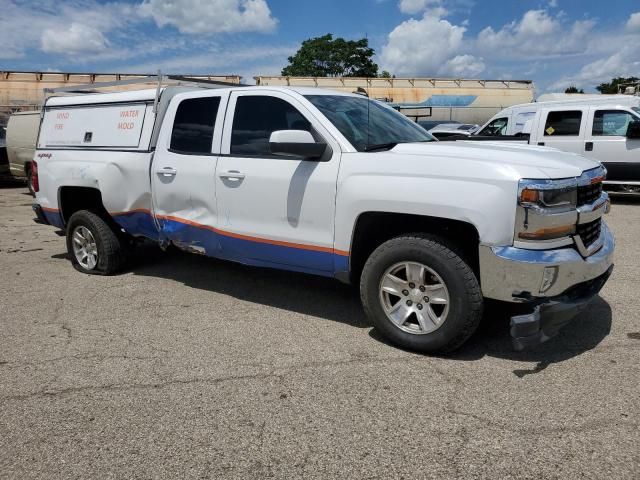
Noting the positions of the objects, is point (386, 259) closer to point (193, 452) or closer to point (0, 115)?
point (193, 452)

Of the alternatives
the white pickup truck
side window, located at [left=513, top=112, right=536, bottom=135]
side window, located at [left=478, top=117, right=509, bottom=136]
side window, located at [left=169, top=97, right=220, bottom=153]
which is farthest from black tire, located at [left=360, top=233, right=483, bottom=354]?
side window, located at [left=478, top=117, right=509, bottom=136]

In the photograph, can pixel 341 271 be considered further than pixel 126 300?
No

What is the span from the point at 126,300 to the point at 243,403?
239 cm

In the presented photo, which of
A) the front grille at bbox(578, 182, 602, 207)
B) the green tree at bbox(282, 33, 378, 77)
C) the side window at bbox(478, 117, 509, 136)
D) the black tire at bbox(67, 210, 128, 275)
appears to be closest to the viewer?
the front grille at bbox(578, 182, 602, 207)

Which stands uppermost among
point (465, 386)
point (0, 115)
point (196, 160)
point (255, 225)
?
point (0, 115)

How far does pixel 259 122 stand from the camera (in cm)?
438

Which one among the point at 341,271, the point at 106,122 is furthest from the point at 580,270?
the point at 106,122

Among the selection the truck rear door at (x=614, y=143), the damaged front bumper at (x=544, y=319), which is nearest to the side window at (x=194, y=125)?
the damaged front bumper at (x=544, y=319)

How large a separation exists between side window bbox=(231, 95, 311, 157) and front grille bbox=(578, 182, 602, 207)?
2.03 metres

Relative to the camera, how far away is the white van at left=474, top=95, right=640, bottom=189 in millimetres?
10133

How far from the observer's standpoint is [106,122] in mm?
5480

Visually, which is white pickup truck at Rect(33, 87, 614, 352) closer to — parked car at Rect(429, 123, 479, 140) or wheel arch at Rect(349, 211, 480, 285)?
wheel arch at Rect(349, 211, 480, 285)

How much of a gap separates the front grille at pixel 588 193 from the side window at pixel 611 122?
7.78m

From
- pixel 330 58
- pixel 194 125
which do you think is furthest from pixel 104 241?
pixel 330 58
